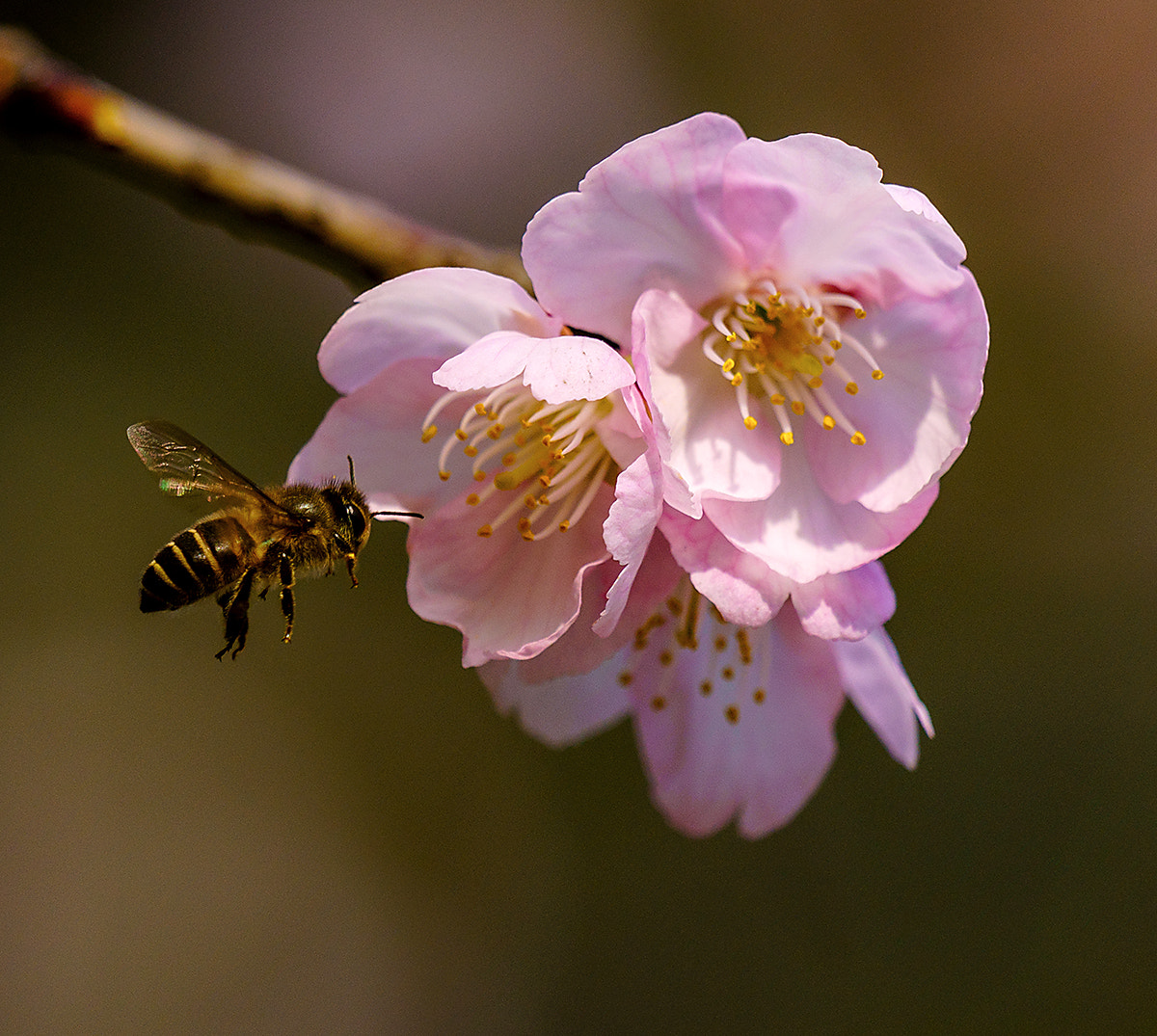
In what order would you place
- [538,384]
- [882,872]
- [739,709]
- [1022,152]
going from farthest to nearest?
[1022,152]
[882,872]
[739,709]
[538,384]

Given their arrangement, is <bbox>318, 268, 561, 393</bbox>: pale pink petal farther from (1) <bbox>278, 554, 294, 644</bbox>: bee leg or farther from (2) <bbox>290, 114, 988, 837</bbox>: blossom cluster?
Result: (1) <bbox>278, 554, 294, 644</bbox>: bee leg

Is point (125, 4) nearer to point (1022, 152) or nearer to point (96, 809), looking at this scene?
point (96, 809)

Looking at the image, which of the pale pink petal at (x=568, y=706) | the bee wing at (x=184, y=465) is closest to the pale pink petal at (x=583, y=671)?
the pale pink petal at (x=568, y=706)

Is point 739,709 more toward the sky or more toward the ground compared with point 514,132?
more toward the ground

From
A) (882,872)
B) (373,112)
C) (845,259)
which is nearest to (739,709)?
(845,259)

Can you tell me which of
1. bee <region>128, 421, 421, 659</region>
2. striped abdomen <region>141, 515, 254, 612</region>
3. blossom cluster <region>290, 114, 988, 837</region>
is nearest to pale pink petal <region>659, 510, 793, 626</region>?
blossom cluster <region>290, 114, 988, 837</region>

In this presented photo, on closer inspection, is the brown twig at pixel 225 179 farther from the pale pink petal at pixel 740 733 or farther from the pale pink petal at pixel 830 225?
the pale pink petal at pixel 740 733
